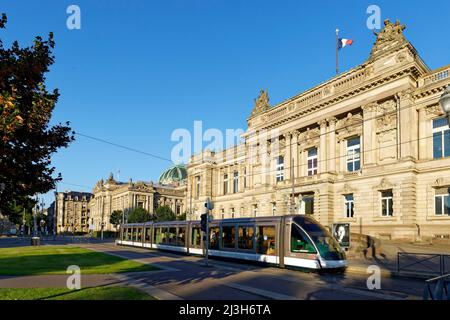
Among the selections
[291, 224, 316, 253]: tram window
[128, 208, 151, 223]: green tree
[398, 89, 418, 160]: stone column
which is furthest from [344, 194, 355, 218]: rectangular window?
[128, 208, 151, 223]: green tree

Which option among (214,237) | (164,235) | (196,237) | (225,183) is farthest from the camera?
(225,183)

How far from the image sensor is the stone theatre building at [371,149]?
37344mm

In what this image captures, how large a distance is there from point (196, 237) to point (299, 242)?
12.5 metres

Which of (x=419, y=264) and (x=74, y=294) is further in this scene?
(x=419, y=264)

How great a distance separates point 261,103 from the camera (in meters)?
61.1

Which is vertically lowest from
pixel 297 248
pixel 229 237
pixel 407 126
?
pixel 229 237

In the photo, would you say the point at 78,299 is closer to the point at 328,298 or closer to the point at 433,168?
the point at 328,298

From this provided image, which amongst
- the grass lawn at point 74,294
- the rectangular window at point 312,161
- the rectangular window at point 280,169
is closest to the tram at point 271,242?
the grass lawn at point 74,294

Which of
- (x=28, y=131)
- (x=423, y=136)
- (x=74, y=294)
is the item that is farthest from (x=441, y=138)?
(x=28, y=131)

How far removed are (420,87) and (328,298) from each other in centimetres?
3295

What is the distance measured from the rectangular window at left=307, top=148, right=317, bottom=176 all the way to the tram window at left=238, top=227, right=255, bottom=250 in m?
26.5

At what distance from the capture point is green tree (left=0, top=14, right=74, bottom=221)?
845cm

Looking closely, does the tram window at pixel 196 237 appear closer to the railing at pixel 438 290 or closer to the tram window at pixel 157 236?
the tram window at pixel 157 236

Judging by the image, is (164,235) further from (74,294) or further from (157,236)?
(74,294)
